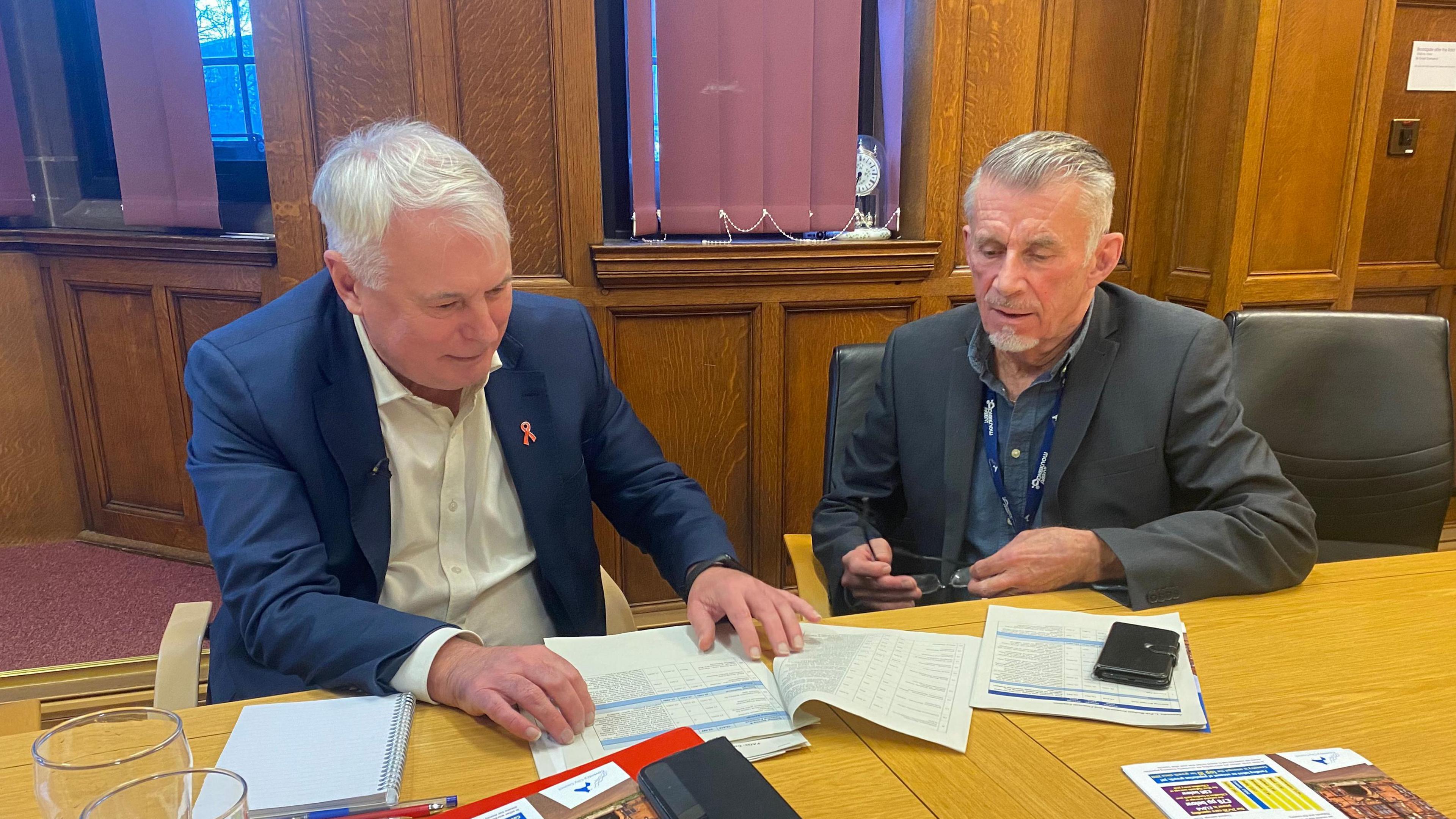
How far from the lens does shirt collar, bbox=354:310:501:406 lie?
1.38 m

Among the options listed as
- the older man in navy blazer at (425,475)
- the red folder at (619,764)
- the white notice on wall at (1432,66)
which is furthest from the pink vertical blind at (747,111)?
the white notice on wall at (1432,66)

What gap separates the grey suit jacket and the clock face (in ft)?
3.44

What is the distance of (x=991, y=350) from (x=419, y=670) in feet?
3.87

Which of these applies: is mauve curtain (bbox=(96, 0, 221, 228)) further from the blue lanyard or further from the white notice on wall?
the white notice on wall

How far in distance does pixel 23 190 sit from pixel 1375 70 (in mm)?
4182

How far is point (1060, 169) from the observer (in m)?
1.56

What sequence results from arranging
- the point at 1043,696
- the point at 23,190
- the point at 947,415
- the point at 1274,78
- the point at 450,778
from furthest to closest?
the point at 23,190, the point at 1274,78, the point at 947,415, the point at 1043,696, the point at 450,778

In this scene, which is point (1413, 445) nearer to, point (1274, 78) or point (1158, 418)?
point (1158, 418)

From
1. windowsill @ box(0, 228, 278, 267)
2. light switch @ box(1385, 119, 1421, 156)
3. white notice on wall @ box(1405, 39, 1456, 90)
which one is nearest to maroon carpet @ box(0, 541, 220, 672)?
windowsill @ box(0, 228, 278, 267)

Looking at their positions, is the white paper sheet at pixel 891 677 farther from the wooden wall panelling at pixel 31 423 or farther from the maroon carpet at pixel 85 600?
the wooden wall panelling at pixel 31 423

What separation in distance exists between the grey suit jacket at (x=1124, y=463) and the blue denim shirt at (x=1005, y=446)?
0.07 ft

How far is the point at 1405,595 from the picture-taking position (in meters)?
1.33

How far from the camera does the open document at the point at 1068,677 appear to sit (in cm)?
102

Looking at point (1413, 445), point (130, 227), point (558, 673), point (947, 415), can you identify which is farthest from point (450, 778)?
point (130, 227)
